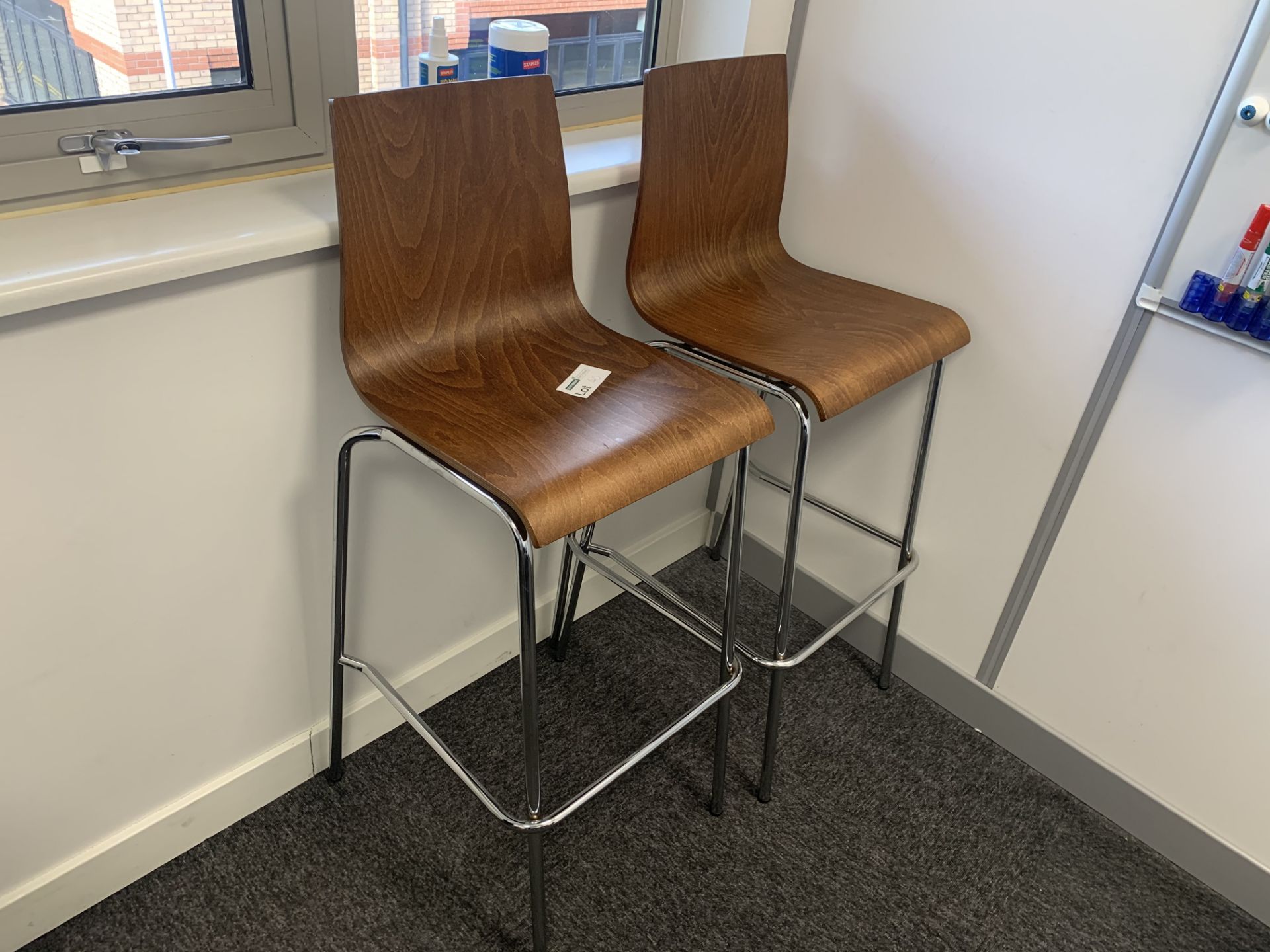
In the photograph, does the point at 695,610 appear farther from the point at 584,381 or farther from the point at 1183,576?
the point at 1183,576

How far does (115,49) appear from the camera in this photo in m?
1.08

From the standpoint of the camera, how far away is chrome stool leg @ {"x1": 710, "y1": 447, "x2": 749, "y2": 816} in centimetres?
130

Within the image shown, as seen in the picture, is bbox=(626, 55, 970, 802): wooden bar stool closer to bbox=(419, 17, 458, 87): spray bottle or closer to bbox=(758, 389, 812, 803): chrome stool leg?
bbox=(758, 389, 812, 803): chrome stool leg

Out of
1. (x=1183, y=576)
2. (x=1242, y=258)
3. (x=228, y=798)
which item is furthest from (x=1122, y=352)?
(x=228, y=798)

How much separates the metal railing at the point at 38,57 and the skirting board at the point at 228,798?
93cm

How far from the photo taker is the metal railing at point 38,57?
1.00 metres

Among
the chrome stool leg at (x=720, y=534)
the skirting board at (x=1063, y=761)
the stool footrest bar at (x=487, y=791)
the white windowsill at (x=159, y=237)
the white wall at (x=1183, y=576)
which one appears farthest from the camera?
the chrome stool leg at (x=720, y=534)

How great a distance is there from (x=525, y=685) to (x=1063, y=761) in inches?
43.4

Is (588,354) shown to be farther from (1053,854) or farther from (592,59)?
(1053,854)

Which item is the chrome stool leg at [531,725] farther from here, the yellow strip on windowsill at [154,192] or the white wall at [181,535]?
the yellow strip on windowsill at [154,192]

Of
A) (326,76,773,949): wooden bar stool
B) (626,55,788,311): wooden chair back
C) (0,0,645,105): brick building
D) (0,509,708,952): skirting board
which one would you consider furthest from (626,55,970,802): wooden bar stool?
(0,509,708,952): skirting board

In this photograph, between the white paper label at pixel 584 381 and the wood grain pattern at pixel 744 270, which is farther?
the wood grain pattern at pixel 744 270

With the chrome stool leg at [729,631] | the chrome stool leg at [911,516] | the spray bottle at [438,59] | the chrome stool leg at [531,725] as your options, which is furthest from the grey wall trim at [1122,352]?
the spray bottle at [438,59]

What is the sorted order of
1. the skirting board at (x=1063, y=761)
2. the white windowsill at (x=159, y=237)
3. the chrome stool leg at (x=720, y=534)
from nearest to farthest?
the white windowsill at (x=159, y=237) → the skirting board at (x=1063, y=761) → the chrome stool leg at (x=720, y=534)
